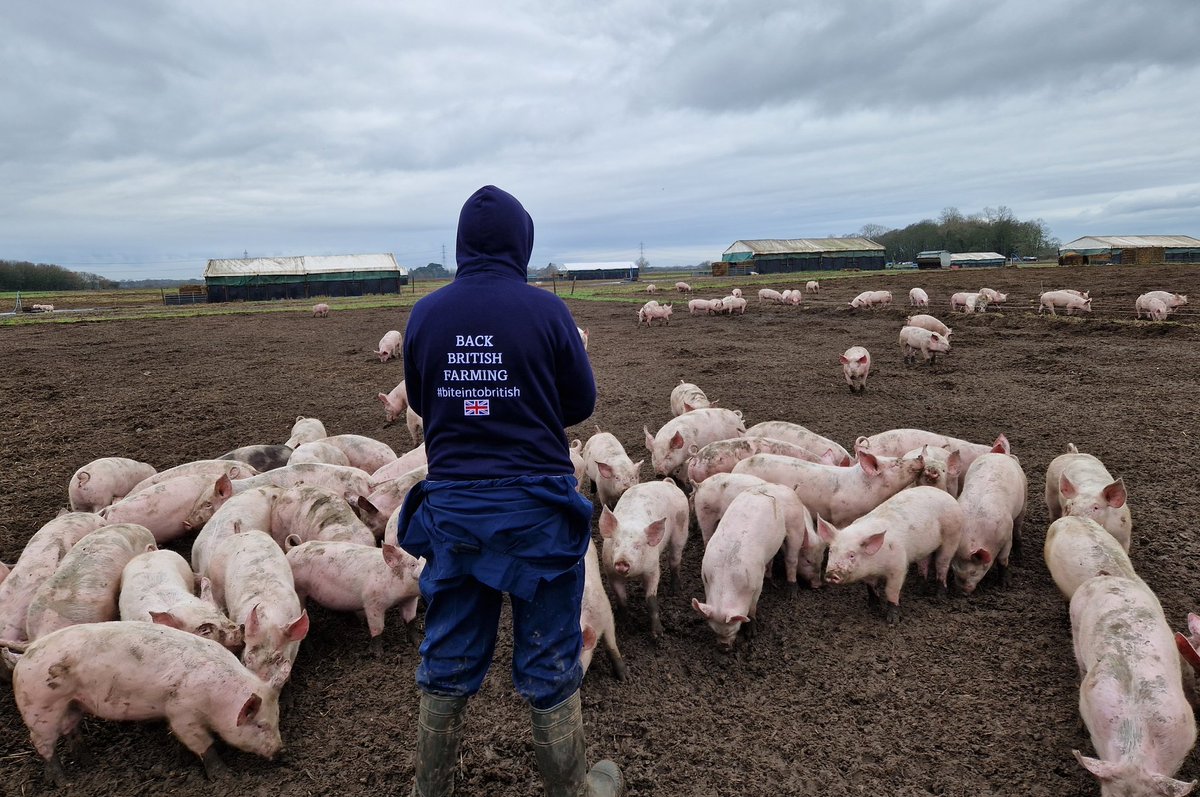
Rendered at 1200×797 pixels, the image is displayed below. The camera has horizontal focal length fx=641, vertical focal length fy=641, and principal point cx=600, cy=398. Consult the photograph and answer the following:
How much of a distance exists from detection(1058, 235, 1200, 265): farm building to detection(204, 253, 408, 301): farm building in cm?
5519

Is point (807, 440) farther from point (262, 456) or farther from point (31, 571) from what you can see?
point (31, 571)

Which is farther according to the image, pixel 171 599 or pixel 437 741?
pixel 171 599

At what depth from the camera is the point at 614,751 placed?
2.92 meters

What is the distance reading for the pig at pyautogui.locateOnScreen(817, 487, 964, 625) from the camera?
3.87 meters

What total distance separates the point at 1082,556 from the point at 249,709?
4.31 m

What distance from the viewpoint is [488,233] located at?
7.59 feet

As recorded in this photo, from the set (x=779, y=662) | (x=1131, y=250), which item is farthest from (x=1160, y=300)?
(x=1131, y=250)

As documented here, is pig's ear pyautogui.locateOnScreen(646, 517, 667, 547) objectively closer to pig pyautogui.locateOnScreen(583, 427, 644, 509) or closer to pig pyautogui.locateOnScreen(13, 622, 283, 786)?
pig pyautogui.locateOnScreen(583, 427, 644, 509)

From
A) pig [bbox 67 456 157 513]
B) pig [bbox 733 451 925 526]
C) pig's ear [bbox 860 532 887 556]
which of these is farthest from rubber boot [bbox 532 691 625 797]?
pig [bbox 67 456 157 513]

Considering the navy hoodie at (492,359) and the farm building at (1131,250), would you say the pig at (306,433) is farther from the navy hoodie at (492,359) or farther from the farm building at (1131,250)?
the farm building at (1131,250)

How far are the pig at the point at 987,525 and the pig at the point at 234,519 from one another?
4835 mm

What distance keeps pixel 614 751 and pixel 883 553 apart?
204cm

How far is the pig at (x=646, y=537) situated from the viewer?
3.83 m

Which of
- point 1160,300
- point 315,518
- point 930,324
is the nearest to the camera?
point 315,518
